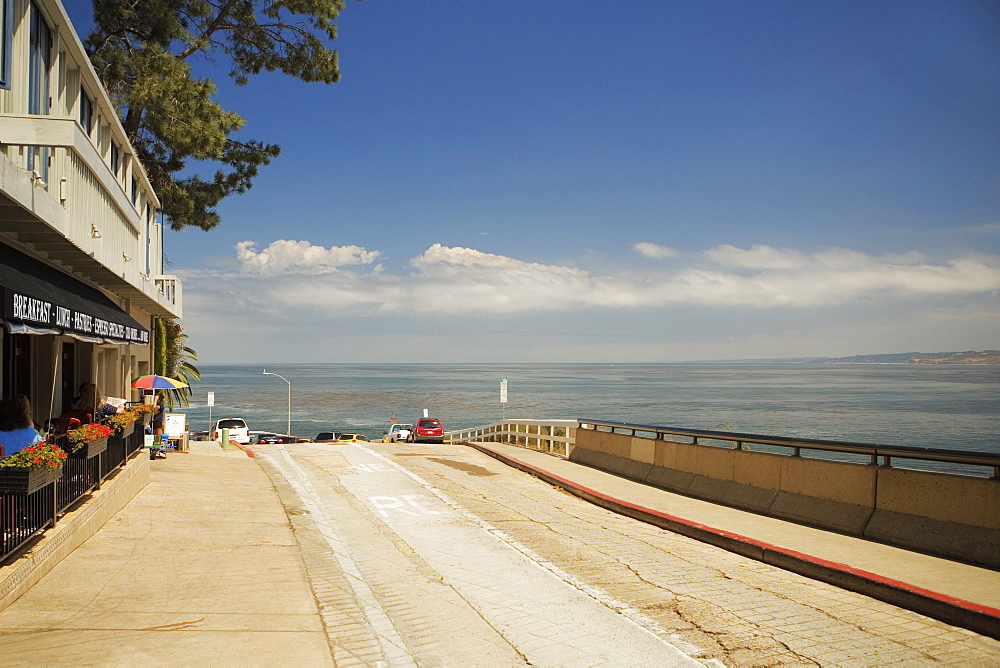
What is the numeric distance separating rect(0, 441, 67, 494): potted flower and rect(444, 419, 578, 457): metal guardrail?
1588 cm

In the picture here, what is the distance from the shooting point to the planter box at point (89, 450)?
1013 cm

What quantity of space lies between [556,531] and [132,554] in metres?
6.10

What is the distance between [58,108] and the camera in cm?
1413

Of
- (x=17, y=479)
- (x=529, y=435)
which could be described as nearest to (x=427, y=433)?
(x=529, y=435)

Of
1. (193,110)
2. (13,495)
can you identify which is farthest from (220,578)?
(193,110)

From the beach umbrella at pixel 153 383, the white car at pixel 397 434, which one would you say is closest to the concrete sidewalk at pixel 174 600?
the beach umbrella at pixel 153 383

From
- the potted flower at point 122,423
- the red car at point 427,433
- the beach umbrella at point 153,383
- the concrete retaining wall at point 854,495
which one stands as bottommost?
the red car at point 427,433

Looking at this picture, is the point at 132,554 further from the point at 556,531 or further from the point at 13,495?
the point at 556,531

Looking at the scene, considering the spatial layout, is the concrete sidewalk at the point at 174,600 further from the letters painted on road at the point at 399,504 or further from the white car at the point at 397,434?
the white car at the point at 397,434

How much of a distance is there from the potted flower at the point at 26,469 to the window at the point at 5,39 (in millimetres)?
5499

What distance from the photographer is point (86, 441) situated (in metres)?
10.4

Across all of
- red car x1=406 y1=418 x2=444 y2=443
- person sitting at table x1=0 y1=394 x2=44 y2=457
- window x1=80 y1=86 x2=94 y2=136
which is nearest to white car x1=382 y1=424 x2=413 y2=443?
red car x1=406 y1=418 x2=444 y2=443

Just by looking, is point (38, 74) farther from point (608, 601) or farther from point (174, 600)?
point (608, 601)

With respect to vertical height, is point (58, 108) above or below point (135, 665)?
above
